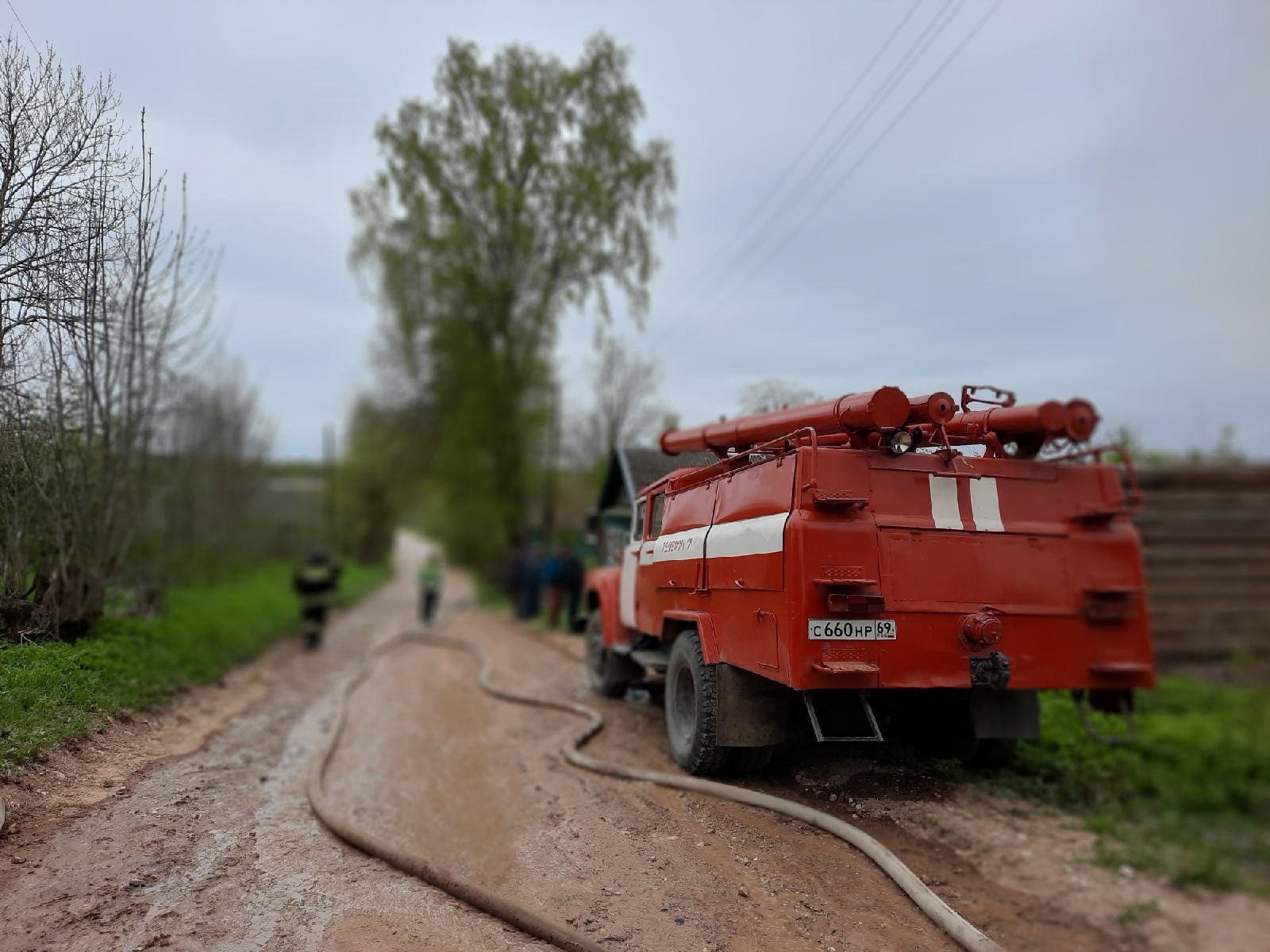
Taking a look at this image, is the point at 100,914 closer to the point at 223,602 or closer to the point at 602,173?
the point at 223,602

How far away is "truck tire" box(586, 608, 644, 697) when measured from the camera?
30.9 ft

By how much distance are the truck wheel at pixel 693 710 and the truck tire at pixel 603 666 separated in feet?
7.72

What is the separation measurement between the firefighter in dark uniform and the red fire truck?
1143 cm

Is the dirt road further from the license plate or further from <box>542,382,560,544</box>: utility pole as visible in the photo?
<box>542,382,560,544</box>: utility pole

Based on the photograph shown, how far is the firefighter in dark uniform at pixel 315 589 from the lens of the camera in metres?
15.7

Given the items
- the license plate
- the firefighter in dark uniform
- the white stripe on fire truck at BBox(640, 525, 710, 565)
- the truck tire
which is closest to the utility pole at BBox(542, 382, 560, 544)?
the firefighter in dark uniform

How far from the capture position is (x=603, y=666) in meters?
9.77

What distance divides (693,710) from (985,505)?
8.44ft

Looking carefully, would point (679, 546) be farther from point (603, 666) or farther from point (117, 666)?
point (117, 666)

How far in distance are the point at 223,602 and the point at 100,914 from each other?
1290 centimetres

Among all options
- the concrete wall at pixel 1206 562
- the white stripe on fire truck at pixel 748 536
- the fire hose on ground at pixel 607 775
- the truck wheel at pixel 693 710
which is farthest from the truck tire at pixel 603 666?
the concrete wall at pixel 1206 562

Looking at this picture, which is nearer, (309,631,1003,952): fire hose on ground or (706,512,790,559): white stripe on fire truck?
(309,631,1003,952): fire hose on ground

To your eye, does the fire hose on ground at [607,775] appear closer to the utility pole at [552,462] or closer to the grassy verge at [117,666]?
the grassy verge at [117,666]

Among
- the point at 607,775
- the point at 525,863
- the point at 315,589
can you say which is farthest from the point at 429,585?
the point at 525,863
